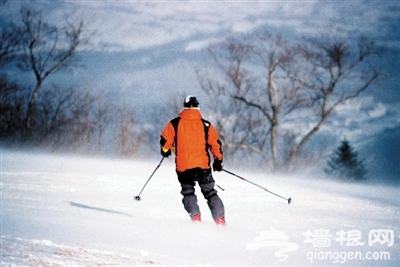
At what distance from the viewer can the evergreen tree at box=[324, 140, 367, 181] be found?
20453 mm

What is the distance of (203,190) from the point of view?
3.96 meters

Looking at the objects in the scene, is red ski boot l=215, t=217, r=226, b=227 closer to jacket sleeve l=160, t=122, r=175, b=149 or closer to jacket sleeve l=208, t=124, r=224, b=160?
jacket sleeve l=208, t=124, r=224, b=160

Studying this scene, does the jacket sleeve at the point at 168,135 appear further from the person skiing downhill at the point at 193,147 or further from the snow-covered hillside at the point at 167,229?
the snow-covered hillside at the point at 167,229

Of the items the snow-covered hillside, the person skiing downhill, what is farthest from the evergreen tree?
the person skiing downhill

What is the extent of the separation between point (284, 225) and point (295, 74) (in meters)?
11.6

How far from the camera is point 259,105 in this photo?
15.0 m

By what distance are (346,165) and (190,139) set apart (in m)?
18.4

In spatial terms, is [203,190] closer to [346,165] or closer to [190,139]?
[190,139]

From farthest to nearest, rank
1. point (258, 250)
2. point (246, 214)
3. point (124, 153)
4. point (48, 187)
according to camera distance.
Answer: point (124, 153) < point (48, 187) < point (246, 214) < point (258, 250)

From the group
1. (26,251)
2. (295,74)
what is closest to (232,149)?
(295,74)

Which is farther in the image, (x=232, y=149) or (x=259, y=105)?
(x=232, y=149)

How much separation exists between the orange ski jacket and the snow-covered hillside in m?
0.52

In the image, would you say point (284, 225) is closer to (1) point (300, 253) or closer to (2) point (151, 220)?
(1) point (300, 253)

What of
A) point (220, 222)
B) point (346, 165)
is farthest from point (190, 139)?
point (346, 165)
